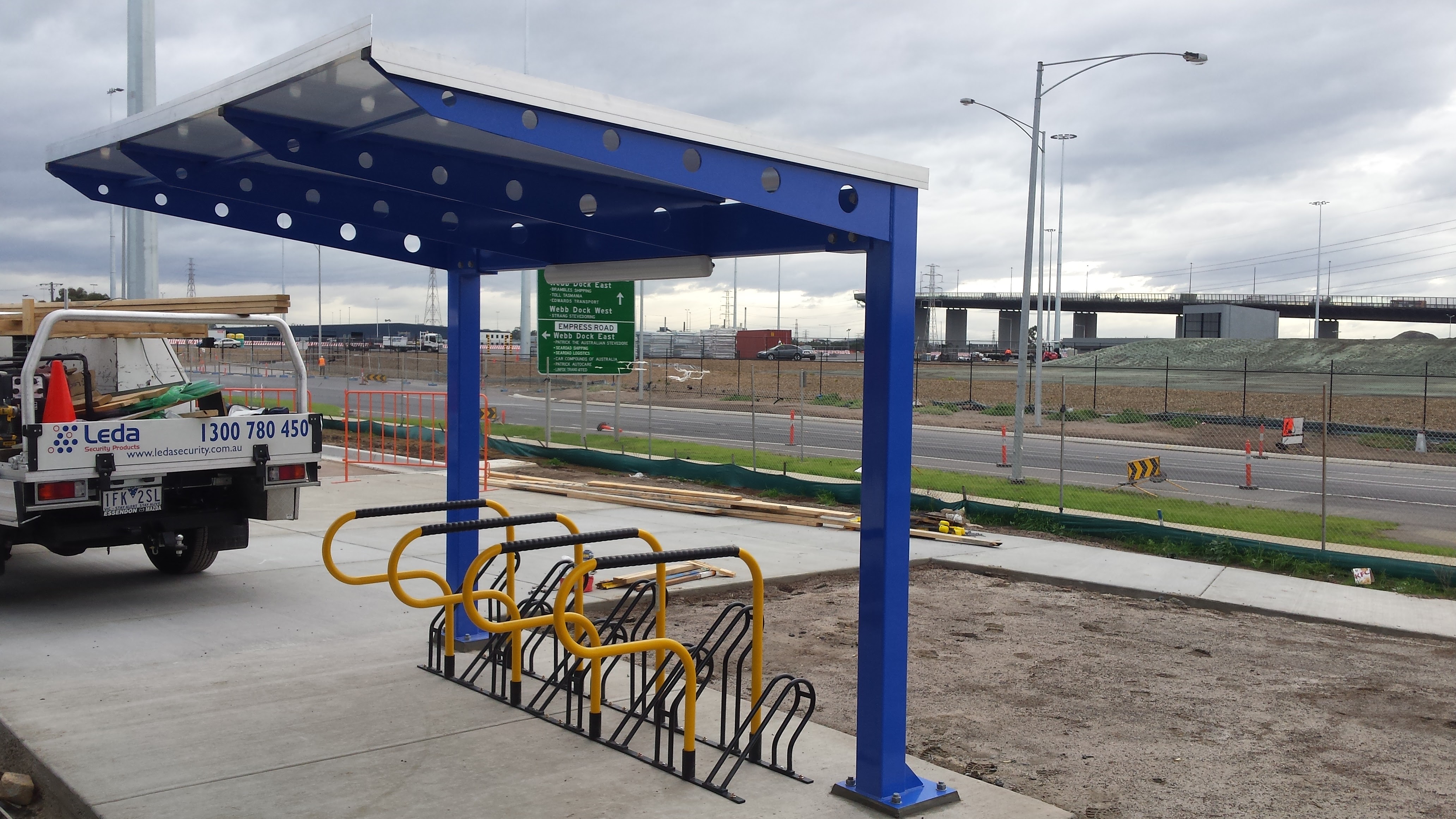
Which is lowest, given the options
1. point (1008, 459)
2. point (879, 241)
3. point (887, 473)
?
point (1008, 459)

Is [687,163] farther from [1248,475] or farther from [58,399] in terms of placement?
[1248,475]

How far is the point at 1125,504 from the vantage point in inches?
671

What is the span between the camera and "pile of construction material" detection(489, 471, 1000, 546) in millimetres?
13547

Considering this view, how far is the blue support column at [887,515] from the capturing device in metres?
4.85

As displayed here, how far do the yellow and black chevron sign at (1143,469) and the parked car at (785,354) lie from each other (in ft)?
201

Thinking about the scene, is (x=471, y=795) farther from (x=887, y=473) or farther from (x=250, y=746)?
(x=887, y=473)

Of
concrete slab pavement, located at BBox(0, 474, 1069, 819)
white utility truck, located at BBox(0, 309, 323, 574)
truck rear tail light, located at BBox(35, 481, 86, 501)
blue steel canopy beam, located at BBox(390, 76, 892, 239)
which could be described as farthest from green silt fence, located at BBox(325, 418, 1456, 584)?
truck rear tail light, located at BBox(35, 481, 86, 501)

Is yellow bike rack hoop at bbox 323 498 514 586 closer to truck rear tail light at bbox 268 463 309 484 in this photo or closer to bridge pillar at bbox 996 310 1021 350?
truck rear tail light at bbox 268 463 309 484

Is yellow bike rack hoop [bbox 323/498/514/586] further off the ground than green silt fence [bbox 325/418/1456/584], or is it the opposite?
yellow bike rack hoop [bbox 323/498/514/586]

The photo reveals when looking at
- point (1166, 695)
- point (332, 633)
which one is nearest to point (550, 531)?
point (332, 633)

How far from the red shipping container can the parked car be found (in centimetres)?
154

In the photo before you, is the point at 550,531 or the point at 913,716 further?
the point at 550,531

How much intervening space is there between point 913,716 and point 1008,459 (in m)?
19.8

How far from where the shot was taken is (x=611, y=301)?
22.4 m
